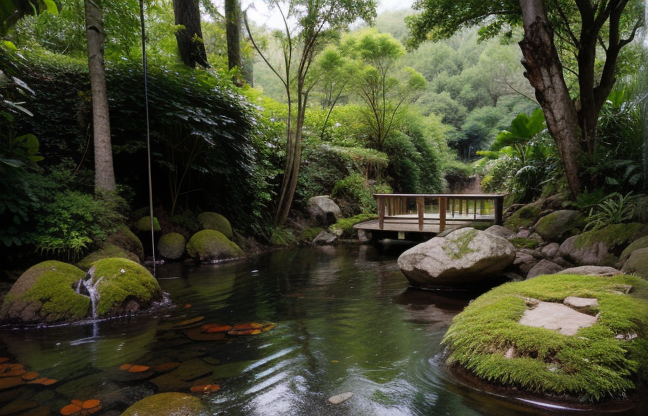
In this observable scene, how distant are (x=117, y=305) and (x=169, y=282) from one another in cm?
165

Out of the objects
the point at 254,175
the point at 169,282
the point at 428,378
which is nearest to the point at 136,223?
the point at 169,282

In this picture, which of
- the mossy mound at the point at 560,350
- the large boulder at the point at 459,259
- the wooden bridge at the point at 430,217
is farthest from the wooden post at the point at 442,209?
the mossy mound at the point at 560,350

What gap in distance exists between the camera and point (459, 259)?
493cm

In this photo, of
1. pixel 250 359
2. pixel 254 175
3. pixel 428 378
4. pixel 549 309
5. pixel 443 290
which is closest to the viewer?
pixel 428 378

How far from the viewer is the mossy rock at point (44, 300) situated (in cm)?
378

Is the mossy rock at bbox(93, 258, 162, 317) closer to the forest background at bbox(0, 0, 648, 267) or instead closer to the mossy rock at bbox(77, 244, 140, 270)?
the mossy rock at bbox(77, 244, 140, 270)

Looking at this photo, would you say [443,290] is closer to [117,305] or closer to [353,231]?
[117,305]

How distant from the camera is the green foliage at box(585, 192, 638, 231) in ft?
17.6

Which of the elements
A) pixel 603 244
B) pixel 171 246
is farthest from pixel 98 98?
pixel 603 244

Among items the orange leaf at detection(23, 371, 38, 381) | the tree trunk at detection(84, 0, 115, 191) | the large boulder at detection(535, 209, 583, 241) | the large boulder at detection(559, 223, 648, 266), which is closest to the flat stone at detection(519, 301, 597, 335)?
the large boulder at detection(559, 223, 648, 266)

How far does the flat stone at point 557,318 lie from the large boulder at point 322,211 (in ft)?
28.1

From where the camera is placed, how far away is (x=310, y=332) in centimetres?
365

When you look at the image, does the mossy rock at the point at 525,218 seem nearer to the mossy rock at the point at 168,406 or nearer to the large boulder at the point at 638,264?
the large boulder at the point at 638,264

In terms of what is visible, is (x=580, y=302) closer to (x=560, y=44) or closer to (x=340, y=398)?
(x=340, y=398)
